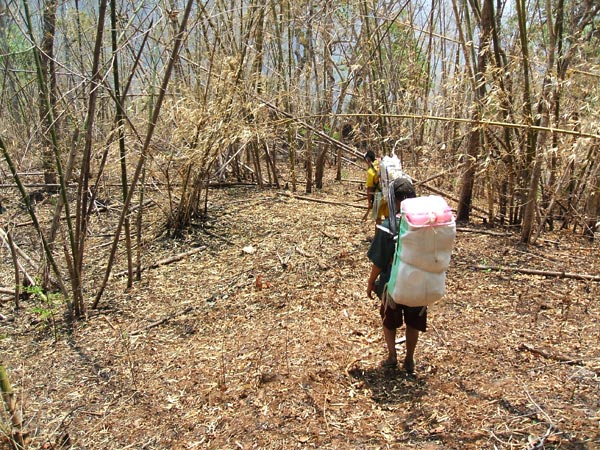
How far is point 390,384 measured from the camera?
295cm

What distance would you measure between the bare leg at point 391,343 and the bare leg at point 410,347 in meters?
0.08

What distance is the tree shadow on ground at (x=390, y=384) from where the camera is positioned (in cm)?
282

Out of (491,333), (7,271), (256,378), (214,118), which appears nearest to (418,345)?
(491,333)

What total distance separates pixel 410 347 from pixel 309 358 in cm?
71

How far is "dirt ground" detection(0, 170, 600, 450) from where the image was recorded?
8.54 feet

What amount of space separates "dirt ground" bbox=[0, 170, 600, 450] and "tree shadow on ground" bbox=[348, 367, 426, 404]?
0.01 m

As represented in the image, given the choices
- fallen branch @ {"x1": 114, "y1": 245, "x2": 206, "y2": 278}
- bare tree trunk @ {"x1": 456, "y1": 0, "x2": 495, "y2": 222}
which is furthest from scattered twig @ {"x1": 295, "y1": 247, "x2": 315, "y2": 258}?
bare tree trunk @ {"x1": 456, "y1": 0, "x2": 495, "y2": 222}

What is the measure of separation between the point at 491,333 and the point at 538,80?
266 cm

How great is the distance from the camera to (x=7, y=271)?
5562 mm

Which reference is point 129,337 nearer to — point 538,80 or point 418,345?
point 418,345

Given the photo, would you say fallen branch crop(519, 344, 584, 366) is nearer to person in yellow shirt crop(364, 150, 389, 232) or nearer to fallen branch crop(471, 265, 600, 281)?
fallen branch crop(471, 265, 600, 281)

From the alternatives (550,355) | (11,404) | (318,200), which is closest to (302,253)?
(318,200)

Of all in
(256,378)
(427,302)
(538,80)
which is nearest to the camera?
(427,302)

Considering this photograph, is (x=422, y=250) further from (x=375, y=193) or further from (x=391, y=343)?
(x=375, y=193)
